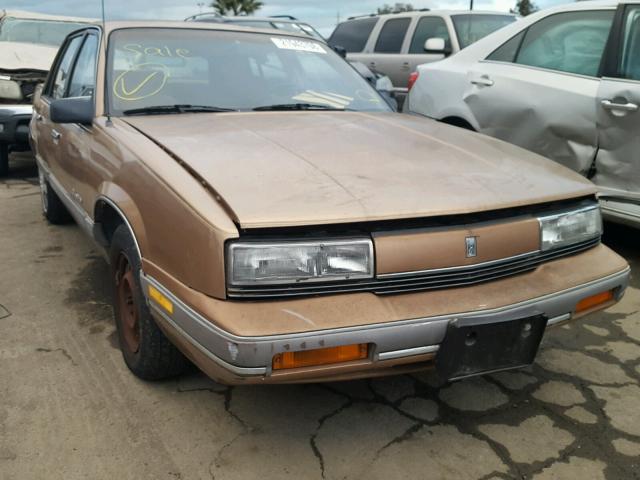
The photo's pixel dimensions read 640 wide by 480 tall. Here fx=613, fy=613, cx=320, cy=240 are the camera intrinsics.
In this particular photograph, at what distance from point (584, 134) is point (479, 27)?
471cm

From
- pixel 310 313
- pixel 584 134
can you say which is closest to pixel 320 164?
pixel 310 313

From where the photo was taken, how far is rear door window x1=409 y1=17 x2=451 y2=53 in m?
7.98

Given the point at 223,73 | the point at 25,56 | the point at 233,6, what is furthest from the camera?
the point at 233,6

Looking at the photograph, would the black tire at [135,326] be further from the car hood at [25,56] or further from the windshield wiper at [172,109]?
the car hood at [25,56]

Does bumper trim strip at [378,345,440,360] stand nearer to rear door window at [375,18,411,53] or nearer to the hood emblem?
the hood emblem

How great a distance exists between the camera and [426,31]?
820 cm

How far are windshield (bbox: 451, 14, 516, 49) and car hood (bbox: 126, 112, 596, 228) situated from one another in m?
5.41

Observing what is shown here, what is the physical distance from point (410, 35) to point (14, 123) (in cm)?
509

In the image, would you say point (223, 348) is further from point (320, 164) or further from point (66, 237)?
point (66, 237)

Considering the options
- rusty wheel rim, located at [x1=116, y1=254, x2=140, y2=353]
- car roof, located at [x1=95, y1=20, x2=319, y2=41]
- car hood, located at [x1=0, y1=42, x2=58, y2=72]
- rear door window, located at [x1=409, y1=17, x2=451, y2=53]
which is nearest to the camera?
rusty wheel rim, located at [x1=116, y1=254, x2=140, y2=353]

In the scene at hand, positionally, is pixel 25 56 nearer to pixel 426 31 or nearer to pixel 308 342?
pixel 426 31

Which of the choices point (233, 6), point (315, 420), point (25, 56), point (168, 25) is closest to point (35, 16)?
point (25, 56)

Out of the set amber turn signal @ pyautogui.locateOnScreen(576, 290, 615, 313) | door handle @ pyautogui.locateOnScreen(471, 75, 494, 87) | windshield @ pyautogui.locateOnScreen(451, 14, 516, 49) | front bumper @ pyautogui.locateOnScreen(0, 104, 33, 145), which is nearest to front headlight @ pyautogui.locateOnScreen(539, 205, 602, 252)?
amber turn signal @ pyautogui.locateOnScreen(576, 290, 615, 313)

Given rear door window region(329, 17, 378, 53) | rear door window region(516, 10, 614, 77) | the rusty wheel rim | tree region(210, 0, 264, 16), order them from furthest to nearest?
tree region(210, 0, 264, 16), rear door window region(329, 17, 378, 53), rear door window region(516, 10, 614, 77), the rusty wheel rim
